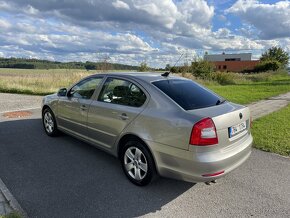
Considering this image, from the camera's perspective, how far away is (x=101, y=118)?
14.4 feet

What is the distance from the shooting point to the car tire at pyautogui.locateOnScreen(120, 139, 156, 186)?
143 inches

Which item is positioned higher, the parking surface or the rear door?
the rear door

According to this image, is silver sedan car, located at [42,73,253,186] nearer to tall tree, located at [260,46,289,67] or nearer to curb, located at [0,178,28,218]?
curb, located at [0,178,28,218]

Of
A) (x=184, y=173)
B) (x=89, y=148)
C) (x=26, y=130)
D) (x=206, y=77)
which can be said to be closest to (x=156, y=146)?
(x=184, y=173)

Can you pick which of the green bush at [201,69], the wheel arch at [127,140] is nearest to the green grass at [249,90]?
the green bush at [201,69]

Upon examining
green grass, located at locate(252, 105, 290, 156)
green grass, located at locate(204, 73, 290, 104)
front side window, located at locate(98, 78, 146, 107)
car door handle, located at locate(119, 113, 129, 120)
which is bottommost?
green grass, located at locate(252, 105, 290, 156)

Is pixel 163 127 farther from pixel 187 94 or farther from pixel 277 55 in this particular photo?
pixel 277 55

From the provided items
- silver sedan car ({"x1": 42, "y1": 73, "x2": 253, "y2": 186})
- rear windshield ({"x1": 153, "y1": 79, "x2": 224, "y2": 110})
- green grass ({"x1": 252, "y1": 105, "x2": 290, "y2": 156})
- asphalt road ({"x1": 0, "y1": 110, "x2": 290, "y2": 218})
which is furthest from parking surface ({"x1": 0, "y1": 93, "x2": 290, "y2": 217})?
rear windshield ({"x1": 153, "y1": 79, "x2": 224, "y2": 110})

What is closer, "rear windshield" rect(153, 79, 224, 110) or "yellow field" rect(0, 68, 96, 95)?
"rear windshield" rect(153, 79, 224, 110)

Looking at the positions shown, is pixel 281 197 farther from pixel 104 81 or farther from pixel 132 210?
pixel 104 81

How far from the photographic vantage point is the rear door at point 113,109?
12.8 feet

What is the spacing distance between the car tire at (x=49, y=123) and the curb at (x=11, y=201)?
7.55ft

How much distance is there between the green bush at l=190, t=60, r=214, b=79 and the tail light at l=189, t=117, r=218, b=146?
25165 millimetres

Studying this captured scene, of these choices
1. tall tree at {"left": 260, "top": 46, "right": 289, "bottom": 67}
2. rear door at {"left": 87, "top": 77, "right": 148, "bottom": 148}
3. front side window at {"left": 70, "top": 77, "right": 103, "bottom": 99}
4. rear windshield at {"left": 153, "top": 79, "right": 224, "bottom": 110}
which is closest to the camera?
rear windshield at {"left": 153, "top": 79, "right": 224, "bottom": 110}
